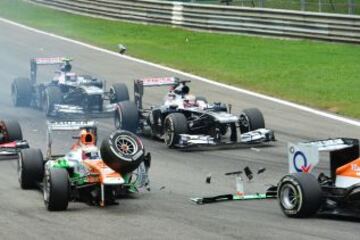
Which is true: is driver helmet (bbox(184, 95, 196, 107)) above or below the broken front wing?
above

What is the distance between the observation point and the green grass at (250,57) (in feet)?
91.2

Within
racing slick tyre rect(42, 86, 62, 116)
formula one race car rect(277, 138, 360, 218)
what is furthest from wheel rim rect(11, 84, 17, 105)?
formula one race car rect(277, 138, 360, 218)

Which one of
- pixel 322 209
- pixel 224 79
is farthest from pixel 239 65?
pixel 322 209

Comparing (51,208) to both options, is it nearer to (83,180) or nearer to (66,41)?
(83,180)

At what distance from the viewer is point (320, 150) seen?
14.0 metres

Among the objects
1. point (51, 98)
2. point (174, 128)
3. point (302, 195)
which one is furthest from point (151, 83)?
point (302, 195)

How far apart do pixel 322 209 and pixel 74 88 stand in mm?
12780

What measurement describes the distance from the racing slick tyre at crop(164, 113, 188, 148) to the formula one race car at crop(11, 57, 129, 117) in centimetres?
435

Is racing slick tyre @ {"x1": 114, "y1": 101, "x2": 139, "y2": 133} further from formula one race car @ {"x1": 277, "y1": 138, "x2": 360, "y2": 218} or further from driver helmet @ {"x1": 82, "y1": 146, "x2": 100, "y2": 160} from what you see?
formula one race car @ {"x1": 277, "y1": 138, "x2": 360, "y2": 218}

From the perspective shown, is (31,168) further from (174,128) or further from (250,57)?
(250,57)

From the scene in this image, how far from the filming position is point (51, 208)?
14.4 metres

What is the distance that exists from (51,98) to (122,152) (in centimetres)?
1042

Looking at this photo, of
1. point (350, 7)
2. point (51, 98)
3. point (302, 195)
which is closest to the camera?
point (302, 195)

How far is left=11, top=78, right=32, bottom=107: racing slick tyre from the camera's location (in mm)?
26391
